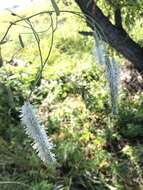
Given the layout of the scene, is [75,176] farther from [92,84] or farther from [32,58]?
[32,58]

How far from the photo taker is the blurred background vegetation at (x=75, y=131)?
407cm

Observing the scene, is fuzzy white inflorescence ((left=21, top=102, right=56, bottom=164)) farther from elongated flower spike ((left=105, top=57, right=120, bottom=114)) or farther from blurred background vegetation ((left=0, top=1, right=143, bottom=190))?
blurred background vegetation ((left=0, top=1, right=143, bottom=190))

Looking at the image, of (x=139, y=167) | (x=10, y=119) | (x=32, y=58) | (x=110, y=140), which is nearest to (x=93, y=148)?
(x=110, y=140)

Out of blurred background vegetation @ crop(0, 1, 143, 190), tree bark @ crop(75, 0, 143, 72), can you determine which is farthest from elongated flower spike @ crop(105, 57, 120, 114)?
tree bark @ crop(75, 0, 143, 72)

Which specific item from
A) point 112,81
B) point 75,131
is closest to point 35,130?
point 112,81

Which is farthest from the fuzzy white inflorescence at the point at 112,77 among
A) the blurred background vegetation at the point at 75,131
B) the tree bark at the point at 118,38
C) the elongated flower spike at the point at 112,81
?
the tree bark at the point at 118,38

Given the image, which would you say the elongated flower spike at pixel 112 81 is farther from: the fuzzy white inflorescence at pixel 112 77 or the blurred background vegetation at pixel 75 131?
the blurred background vegetation at pixel 75 131

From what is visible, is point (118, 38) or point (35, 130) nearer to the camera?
point (35, 130)

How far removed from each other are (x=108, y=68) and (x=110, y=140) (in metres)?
3.03

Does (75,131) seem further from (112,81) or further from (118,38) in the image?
(112,81)

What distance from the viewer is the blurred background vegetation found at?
4.07 m

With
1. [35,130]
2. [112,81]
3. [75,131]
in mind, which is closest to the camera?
[35,130]

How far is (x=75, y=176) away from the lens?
4.12 m

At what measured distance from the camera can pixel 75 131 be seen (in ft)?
15.5
